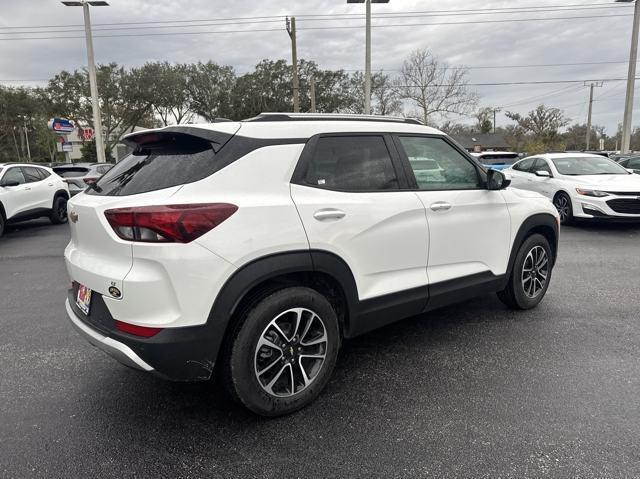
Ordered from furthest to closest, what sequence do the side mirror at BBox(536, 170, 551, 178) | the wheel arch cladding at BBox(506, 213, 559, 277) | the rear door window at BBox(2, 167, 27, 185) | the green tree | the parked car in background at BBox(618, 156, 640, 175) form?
1. the green tree
2. the parked car in background at BBox(618, 156, 640, 175)
3. the side mirror at BBox(536, 170, 551, 178)
4. the rear door window at BBox(2, 167, 27, 185)
5. the wheel arch cladding at BBox(506, 213, 559, 277)

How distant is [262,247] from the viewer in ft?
8.06

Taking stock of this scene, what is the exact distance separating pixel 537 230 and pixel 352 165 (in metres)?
2.41

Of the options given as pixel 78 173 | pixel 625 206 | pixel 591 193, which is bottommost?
pixel 625 206

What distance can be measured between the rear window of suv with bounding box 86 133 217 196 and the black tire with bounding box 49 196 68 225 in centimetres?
993

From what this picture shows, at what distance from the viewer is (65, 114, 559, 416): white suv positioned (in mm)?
2301

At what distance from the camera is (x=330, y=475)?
7.38 ft

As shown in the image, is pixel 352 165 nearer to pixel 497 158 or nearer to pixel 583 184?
pixel 583 184

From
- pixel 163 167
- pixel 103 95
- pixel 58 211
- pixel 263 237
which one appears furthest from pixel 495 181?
pixel 103 95

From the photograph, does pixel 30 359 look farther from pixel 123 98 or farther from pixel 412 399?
pixel 123 98

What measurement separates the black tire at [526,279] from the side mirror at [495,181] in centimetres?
72

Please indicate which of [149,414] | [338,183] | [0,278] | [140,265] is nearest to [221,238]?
[140,265]

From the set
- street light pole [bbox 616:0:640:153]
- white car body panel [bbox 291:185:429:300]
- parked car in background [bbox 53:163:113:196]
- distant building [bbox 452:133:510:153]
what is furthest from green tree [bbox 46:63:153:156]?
distant building [bbox 452:133:510:153]

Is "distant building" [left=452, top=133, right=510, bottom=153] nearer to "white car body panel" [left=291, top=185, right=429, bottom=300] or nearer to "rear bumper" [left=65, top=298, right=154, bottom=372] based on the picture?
"white car body panel" [left=291, top=185, right=429, bottom=300]

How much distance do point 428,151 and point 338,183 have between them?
1.07 metres
